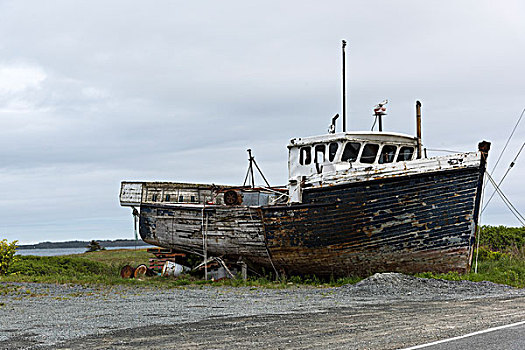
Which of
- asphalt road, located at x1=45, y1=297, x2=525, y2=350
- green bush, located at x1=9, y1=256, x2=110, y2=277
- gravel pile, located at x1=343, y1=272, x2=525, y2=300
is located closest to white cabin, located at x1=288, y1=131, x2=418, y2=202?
gravel pile, located at x1=343, y1=272, x2=525, y2=300

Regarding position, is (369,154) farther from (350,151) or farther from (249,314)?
(249,314)

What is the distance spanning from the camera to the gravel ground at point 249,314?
8.47m

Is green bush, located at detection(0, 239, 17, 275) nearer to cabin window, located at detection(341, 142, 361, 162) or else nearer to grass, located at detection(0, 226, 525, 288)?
grass, located at detection(0, 226, 525, 288)

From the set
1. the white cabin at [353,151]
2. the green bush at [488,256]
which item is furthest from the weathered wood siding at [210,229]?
the green bush at [488,256]

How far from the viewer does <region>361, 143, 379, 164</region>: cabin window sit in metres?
19.0

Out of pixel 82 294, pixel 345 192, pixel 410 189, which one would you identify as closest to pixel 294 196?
pixel 345 192

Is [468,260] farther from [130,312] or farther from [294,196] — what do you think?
[130,312]

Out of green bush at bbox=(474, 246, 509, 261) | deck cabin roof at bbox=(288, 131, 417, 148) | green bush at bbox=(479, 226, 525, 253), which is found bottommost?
green bush at bbox=(474, 246, 509, 261)

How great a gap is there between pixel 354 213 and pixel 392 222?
1080mm

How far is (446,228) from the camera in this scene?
1695 centimetres

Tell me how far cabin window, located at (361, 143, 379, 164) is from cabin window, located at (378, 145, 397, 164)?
27cm

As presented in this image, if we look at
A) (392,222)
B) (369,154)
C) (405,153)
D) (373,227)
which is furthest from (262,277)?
(405,153)

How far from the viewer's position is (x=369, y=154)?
1903 centimetres

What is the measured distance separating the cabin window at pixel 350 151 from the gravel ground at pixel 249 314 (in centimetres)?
421
